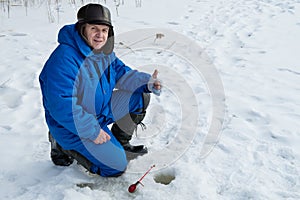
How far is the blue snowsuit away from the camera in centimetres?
170

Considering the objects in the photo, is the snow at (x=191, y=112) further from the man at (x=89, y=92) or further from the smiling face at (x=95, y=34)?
the smiling face at (x=95, y=34)

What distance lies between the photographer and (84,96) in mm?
1872

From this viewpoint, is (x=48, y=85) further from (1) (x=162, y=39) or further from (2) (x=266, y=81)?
(1) (x=162, y=39)

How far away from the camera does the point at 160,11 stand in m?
6.25

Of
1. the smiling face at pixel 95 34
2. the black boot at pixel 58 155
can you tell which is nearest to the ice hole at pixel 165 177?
the black boot at pixel 58 155

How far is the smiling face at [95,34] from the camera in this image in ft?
5.97

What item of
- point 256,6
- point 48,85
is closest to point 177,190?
point 48,85

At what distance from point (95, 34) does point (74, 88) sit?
0.34 meters

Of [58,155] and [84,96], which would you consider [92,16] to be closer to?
[84,96]

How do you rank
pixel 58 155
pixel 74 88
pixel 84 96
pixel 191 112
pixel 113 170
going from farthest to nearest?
pixel 191 112 < pixel 58 155 < pixel 113 170 < pixel 84 96 < pixel 74 88

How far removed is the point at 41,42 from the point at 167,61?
6.18 feet

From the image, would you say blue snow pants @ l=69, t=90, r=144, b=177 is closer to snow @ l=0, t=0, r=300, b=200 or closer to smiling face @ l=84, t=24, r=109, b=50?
snow @ l=0, t=0, r=300, b=200

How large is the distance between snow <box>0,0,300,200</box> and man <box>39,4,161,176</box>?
198mm

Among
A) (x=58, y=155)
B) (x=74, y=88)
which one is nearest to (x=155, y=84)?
(x=74, y=88)
